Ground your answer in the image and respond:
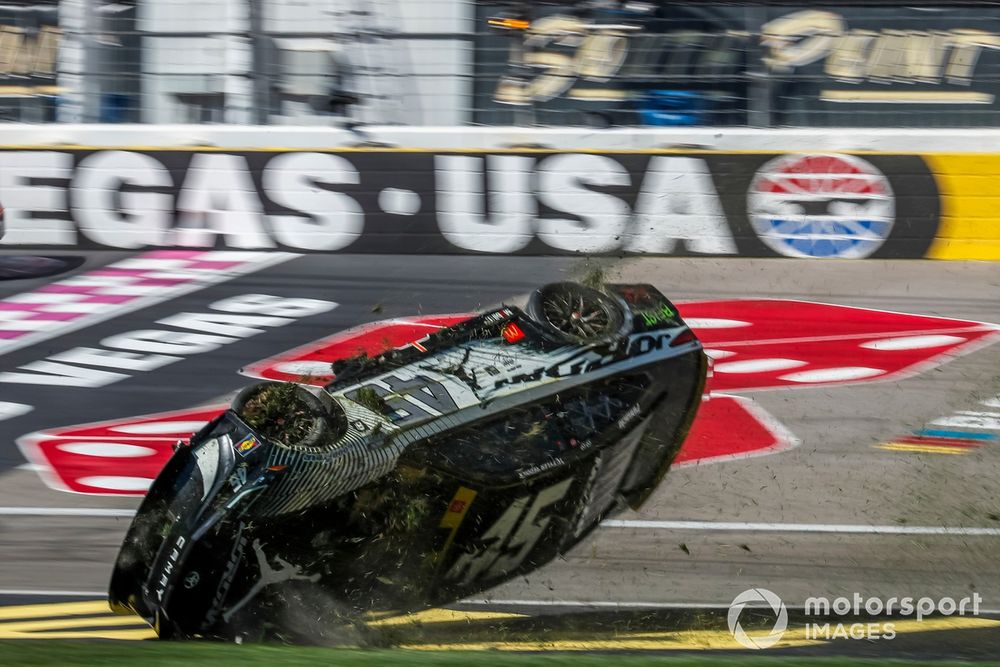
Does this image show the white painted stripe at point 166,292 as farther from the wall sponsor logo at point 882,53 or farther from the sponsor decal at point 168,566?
the wall sponsor logo at point 882,53

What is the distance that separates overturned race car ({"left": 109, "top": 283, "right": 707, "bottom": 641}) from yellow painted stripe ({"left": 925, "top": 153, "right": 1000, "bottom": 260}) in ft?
15.8

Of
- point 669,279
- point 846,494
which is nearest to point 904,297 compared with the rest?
point 669,279

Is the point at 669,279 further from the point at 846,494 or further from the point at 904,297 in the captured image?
the point at 846,494

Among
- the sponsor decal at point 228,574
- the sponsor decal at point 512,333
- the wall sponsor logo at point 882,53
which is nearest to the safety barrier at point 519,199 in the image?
the wall sponsor logo at point 882,53

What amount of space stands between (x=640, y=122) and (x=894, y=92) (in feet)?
7.99

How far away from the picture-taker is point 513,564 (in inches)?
180

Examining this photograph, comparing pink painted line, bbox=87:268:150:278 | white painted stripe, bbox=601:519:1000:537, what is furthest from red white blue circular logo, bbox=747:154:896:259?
pink painted line, bbox=87:268:150:278

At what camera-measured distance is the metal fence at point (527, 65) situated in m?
8.98

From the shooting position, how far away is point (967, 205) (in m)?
8.72

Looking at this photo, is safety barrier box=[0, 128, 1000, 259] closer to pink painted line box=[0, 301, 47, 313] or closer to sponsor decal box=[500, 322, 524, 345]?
pink painted line box=[0, 301, 47, 313]

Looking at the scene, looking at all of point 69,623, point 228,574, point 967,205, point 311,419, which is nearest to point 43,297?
point 69,623

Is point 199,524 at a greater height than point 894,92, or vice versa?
point 894,92

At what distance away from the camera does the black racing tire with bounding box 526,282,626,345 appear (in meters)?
4.64

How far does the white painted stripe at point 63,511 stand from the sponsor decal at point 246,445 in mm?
1806
